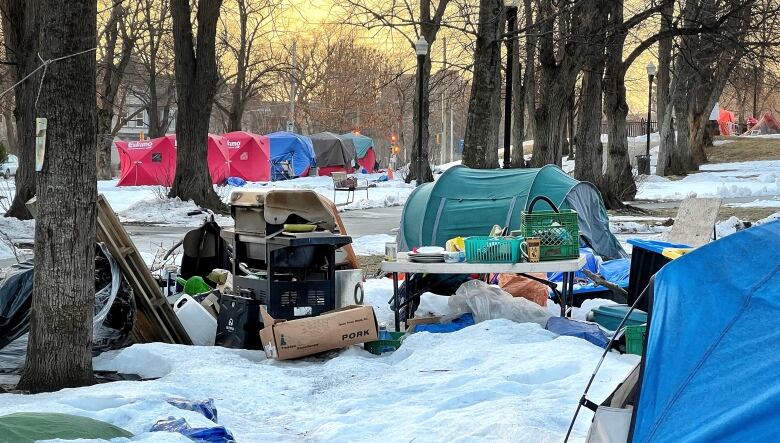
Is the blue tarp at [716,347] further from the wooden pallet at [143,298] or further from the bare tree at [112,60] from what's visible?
the bare tree at [112,60]

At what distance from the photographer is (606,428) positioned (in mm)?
4832

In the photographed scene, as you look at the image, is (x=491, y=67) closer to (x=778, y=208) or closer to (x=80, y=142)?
(x=778, y=208)

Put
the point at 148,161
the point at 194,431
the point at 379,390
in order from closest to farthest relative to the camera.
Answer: the point at 194,431, the point at 379,390, the point at 148,161

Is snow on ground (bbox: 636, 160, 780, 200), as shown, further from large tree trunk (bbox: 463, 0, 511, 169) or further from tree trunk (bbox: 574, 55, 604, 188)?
large tree trunk (bbox: 463, 0, 511, 169)

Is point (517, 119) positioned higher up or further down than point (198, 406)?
higher up

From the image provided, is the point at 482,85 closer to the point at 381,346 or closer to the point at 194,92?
the point at 194,92

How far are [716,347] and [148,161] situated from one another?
1548 inches

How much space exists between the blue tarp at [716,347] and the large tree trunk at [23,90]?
17.3m

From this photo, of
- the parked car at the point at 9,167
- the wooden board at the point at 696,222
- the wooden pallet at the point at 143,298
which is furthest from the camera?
the parked car at the point at 9,167

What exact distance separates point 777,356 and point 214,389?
173 inches

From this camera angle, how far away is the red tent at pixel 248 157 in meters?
44.2

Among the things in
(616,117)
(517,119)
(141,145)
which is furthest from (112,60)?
(616,117)

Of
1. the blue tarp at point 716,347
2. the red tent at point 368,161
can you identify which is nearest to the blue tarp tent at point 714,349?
the blue tarp at point 716,347

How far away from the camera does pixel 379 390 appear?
7367 millimetres
